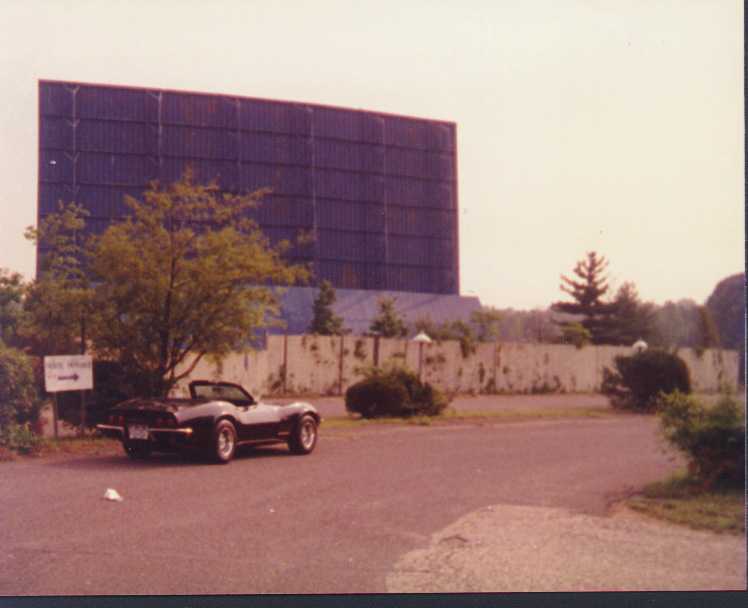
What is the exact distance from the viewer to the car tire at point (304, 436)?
44.0ft

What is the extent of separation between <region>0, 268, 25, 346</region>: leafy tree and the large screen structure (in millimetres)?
1755

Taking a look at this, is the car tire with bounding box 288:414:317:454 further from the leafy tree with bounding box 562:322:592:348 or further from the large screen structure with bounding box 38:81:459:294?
the leafy tree with bounding box 562:322:592:348

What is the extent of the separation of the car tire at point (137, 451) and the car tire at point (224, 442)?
0.91m

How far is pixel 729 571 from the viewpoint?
21.7ft

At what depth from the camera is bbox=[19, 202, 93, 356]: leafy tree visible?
13789 mm

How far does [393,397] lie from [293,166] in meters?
6.63

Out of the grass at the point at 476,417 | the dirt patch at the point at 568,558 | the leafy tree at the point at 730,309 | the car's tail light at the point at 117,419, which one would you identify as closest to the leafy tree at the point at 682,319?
the leafy tree at the point at 730,309

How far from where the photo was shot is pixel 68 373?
540 inches

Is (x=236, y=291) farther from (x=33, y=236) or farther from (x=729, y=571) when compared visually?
(x=729, y=571)

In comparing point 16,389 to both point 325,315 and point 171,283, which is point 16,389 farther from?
point 325,315

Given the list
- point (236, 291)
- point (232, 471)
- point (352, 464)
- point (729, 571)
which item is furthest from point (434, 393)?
point (729, 571)

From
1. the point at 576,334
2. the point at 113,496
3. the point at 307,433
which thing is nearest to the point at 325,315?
the point at 576,334

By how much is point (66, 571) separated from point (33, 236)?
8.96 meters

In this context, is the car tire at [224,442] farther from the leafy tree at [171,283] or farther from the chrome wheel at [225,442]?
the leafy tree at [171,283]
